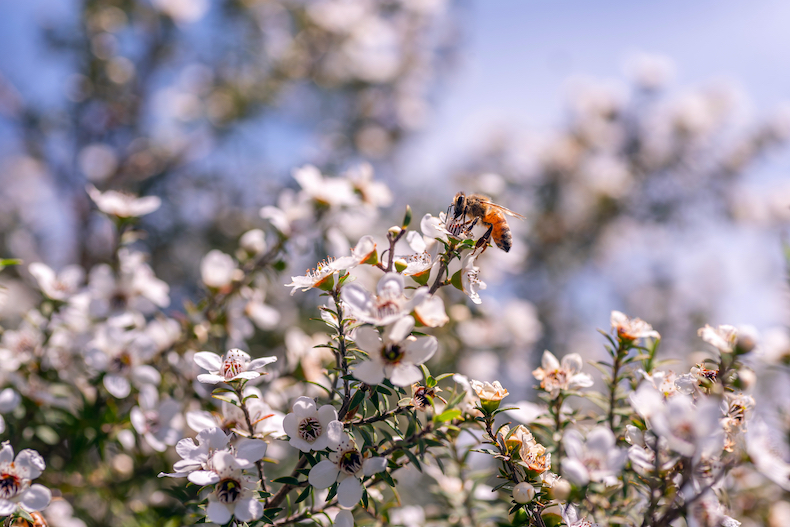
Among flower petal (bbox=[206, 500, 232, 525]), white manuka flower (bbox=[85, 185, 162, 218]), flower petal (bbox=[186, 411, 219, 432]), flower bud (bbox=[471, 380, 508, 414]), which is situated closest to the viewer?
flower petal (bbox=[206, 500, 232, 525])

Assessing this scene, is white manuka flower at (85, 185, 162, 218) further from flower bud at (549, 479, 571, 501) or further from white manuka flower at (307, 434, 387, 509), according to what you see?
flower bud at (549, 479, 571, 501)

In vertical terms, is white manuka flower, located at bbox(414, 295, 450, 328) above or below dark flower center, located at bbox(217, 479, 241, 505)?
above

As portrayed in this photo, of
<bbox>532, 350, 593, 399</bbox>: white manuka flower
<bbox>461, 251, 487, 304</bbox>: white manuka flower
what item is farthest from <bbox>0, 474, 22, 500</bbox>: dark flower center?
<bbox>532, 350, 593, 399</bbox>: white manuka flower

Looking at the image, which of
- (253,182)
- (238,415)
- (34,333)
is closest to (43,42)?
(253,182)

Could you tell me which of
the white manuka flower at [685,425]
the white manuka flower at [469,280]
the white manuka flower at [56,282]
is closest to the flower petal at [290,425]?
the white manuka flower at [469,280]

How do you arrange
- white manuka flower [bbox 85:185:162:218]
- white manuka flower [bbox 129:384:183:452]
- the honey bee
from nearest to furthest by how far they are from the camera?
white manuka flower [bbox 129:384:183:452] < the honey bee < white manuka flower [bbox 85:185:162:218]

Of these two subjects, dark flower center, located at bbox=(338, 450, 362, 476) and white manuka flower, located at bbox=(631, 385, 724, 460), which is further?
dark flower center, located at bbox=(338, 450, 362, 476)
